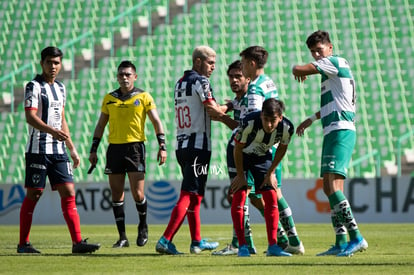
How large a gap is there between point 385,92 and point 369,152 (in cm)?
193

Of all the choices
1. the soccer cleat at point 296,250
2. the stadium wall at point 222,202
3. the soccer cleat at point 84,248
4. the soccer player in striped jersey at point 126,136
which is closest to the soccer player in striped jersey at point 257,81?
the soccer cleat at point 296,250

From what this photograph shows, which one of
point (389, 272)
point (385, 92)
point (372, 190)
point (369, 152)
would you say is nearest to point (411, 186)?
point (372, 190)

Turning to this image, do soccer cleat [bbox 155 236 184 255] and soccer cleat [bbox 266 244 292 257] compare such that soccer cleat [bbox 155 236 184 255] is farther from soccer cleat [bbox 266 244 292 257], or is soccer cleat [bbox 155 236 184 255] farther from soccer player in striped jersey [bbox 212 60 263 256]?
soccer cleat [bbox 266 244 292 257]

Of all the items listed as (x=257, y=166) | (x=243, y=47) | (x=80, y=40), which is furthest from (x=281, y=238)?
(x=80, y=40)

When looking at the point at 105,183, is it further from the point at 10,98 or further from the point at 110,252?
the point at 110,252

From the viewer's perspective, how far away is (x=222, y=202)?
17734mm

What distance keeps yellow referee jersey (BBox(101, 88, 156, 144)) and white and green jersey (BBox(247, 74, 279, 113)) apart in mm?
2111

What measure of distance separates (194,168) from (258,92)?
1.03 metres

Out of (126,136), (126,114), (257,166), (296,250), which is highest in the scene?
(126,114)

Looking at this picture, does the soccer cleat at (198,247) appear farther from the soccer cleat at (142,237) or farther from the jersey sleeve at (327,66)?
the jersey sleeve at (327,66)

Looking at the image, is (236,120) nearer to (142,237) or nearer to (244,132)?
(244,132)

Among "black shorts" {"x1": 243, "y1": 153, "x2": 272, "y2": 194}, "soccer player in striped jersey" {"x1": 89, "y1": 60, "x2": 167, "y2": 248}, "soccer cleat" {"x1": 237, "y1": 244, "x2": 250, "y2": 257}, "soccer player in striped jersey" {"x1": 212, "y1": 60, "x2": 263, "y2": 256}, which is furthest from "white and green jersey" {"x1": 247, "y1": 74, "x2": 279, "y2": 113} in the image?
"soccer player in striped jersey" {"x1": 89, "y1": 60, "x2": 167, "y2": 248}

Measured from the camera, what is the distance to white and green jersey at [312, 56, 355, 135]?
771 cm

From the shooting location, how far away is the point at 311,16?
868 inches
